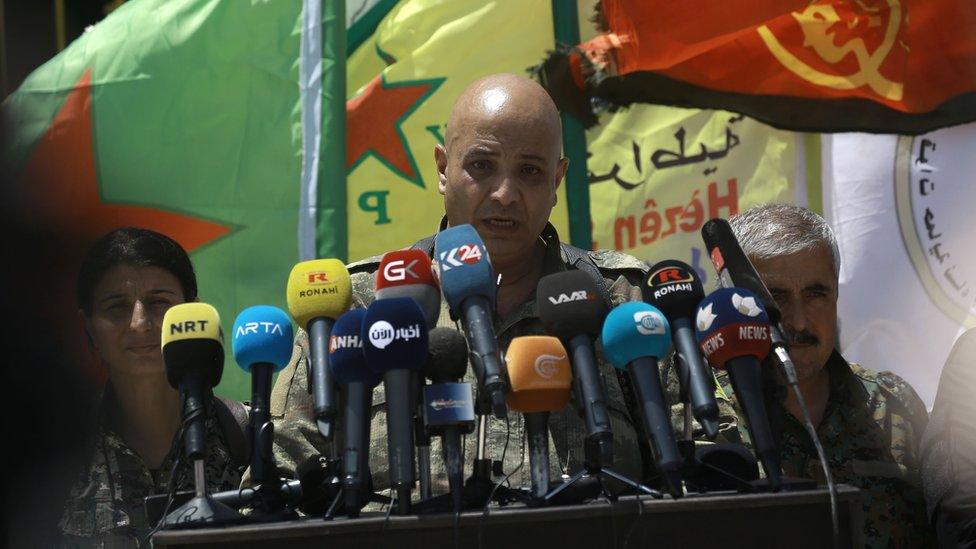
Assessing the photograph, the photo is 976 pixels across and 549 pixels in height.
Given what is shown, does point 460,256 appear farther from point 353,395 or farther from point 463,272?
point 353,395

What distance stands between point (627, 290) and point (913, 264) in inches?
71.8

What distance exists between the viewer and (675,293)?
7.19 ft

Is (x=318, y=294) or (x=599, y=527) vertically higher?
(x=318, y=294)

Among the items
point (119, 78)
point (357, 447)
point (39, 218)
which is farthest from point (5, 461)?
point (119, 78)

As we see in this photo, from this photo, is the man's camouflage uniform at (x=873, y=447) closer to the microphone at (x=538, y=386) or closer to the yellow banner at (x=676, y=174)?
the microphone at (x=538, y=386)

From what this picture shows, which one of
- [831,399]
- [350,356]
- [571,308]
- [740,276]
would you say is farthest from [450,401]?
[831,399]

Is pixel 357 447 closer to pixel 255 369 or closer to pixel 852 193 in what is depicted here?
pixel 255 369

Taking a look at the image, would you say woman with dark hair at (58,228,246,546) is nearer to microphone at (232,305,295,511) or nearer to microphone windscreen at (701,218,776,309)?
microphone at (232,305,295,511)

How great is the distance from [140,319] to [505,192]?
1164mm

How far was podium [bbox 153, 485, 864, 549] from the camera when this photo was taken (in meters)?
1.91

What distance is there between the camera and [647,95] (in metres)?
4.64

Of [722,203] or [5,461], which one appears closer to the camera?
[5,461]

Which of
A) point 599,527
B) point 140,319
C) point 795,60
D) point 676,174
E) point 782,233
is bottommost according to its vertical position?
point 599,527

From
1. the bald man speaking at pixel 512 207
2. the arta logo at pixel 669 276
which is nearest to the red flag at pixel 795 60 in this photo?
the bald man speaking at pixel 512 207
